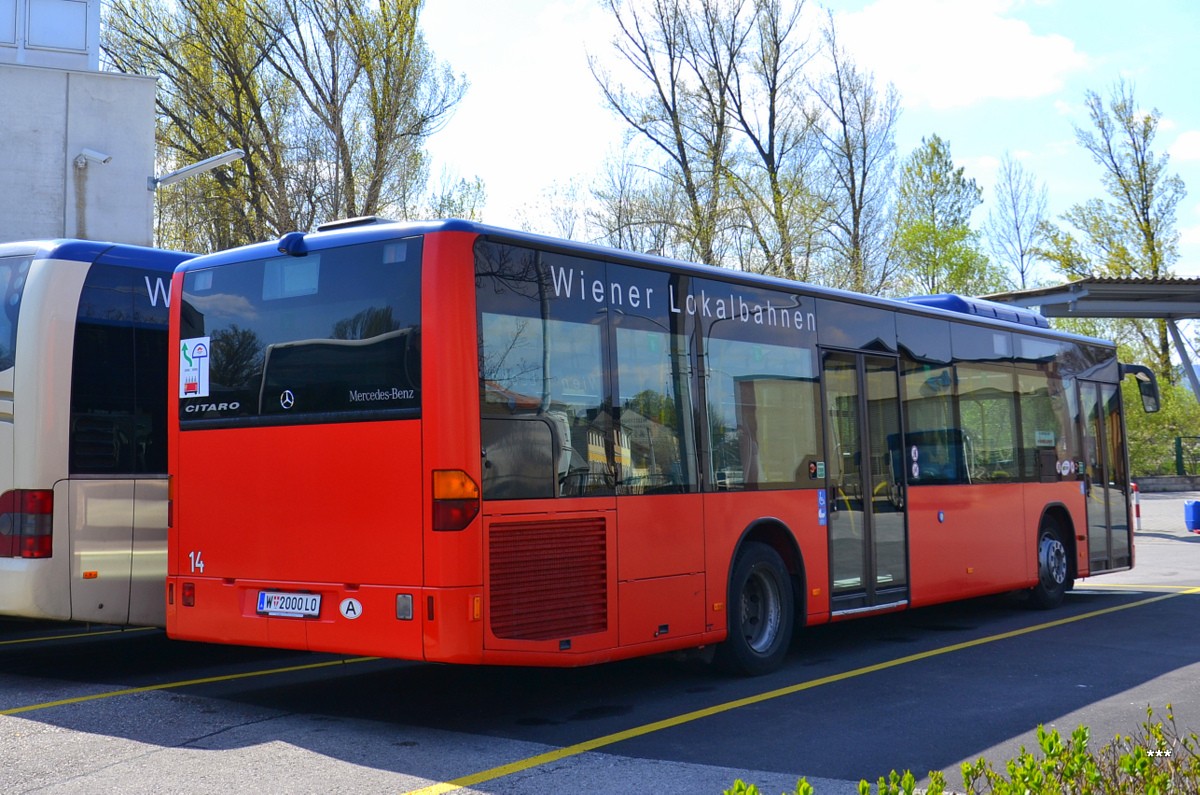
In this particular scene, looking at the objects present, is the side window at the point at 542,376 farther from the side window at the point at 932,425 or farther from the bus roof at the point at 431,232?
the side window at the point at 932,425

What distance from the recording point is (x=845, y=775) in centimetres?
613

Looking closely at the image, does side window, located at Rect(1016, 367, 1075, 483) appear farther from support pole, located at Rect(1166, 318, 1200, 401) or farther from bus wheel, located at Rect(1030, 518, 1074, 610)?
support pole, located at Rect(1166, 318, 1200, 401)

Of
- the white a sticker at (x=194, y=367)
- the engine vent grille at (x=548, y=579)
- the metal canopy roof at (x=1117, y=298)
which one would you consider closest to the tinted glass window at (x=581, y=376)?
the engine vent grille at (x=548, y=579)

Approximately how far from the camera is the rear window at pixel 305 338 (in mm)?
7285

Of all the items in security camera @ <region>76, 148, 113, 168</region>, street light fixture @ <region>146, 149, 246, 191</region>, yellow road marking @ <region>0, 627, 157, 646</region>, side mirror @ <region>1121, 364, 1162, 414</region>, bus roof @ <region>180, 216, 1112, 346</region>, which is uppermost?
security camera @ <region>76, 148, 113, 168</region>

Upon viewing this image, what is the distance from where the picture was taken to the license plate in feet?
24.6

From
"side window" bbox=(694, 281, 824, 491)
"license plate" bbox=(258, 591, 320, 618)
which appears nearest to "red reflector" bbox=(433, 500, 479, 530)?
"license plate" bbox=(258, 591, 320, 618)

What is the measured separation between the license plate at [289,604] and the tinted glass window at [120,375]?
85.6 inches

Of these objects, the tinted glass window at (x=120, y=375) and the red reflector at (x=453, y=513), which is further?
the tinted glass window at (x=120, y=375)

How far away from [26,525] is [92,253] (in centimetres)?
206

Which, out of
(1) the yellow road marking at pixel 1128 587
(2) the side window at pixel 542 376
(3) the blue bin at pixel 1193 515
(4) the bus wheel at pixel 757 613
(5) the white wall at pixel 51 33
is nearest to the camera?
(2) the side window at pixel 542 376

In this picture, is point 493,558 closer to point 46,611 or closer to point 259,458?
point 259,458

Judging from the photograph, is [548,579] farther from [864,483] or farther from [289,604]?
[864,483]

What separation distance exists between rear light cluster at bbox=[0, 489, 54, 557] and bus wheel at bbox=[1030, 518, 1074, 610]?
32.3 feet
